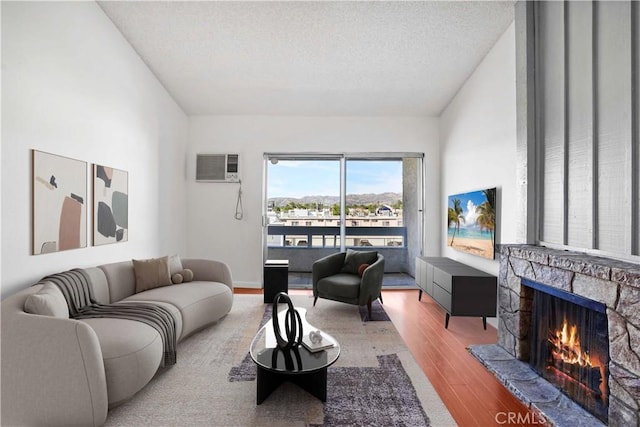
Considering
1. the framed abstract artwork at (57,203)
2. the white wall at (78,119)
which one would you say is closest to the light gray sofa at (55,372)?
the white wall at (78,119)

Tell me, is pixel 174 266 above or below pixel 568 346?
above

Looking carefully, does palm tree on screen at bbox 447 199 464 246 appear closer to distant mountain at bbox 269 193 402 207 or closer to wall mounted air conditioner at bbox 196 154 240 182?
distant mountain at bbox 269 193 402 207

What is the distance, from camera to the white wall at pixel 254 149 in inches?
201

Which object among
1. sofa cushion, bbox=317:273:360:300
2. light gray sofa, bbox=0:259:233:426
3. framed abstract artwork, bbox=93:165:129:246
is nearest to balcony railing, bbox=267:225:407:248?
sofa cushion, bbox=317:273:360:300

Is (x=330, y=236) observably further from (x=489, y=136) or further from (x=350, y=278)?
(x=489, y=136)

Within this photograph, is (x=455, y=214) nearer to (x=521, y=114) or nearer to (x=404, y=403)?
(x=521, y=114)

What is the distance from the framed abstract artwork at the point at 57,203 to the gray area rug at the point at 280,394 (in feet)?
4.32

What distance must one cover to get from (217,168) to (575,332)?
187 inches

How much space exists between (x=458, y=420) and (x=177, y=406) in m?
1.73

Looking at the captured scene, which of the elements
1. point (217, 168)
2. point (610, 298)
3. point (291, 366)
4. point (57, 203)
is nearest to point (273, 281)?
point (217, 168)

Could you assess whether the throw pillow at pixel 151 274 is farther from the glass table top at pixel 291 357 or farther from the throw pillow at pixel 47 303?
the glass table top at pixel 291 357

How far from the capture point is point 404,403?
2023 millimetres

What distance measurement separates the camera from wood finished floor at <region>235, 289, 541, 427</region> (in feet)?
6.35

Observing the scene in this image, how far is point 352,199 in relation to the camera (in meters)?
5.21
